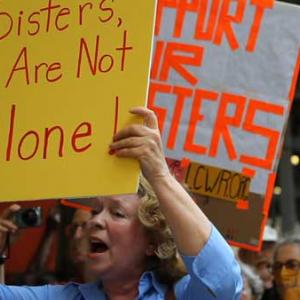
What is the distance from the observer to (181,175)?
363 cm

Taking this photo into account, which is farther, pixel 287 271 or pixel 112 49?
pixel 287 271

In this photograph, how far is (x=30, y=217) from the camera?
3.59m

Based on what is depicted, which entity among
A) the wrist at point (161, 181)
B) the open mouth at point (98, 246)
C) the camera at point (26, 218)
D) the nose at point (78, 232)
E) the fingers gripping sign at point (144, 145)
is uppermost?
the fingers gripping sign at point (144, 145)

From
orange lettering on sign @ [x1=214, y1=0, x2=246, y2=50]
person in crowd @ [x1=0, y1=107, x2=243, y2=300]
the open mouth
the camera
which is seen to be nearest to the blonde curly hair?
person in crowd @ [x1=0, y1=107, x2=243, y2=300]

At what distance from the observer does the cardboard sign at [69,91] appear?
2201mm

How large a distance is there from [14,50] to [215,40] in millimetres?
1469

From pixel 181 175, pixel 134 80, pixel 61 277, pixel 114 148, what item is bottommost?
pixel 61 277

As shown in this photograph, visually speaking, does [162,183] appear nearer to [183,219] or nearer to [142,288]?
[183,219]

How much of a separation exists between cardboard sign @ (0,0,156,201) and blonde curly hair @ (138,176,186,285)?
1.24ft

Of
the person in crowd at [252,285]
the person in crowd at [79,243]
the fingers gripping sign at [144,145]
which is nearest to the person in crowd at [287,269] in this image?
the person in crowd at [252,285]

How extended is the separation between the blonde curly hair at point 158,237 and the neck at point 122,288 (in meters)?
0.07

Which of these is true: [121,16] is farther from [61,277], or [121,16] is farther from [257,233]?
[61,277]

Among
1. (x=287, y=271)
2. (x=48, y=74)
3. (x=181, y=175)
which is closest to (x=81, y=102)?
(x=48, y=74)

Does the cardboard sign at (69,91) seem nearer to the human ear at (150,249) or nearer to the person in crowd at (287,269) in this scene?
the human ear at (150,249)
